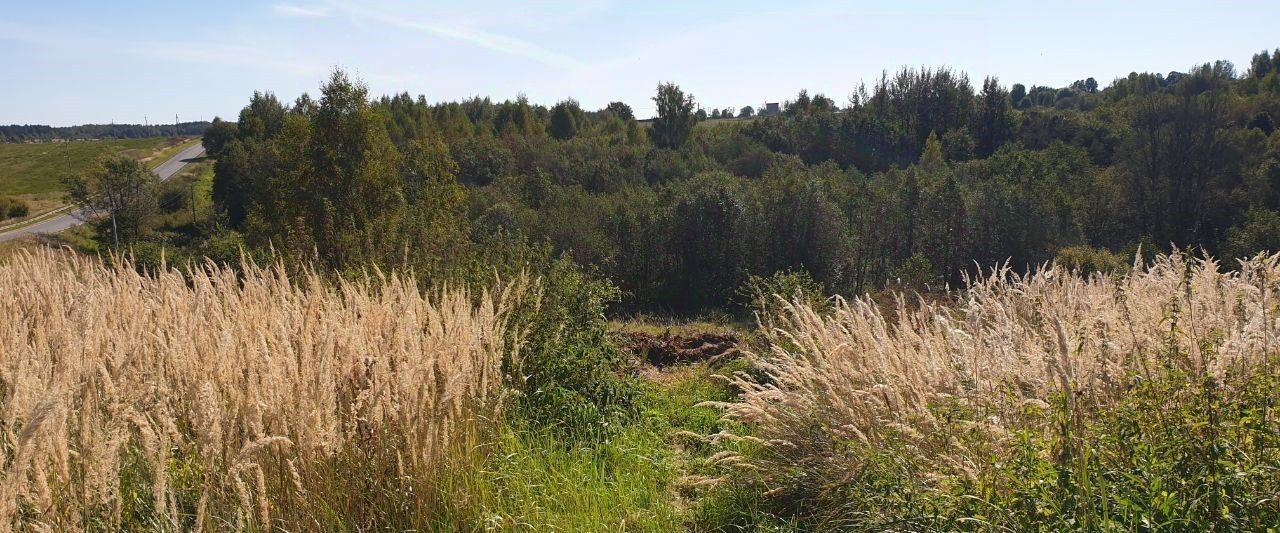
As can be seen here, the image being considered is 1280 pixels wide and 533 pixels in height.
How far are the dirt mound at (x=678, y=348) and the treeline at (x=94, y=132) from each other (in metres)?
110

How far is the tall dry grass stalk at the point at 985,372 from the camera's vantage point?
8.85 feet

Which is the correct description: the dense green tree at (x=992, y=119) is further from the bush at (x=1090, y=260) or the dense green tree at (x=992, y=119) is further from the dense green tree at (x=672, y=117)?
the bush at (x=1090, y=260)

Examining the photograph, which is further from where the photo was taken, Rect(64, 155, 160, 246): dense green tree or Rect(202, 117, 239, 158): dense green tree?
Rect(202, 117, 239, 158): dense green tree

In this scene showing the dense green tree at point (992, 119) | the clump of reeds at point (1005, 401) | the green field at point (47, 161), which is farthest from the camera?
the green field at point (47, 161)

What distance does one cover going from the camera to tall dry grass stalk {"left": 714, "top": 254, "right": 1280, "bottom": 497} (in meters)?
2.70

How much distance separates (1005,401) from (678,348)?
6.40 m

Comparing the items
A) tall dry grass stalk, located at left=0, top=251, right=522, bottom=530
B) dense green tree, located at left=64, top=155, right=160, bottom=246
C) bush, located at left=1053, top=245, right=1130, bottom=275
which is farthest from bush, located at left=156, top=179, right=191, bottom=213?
tall dry grass stalk, located at left=0, top=251, right=522, bottom=530

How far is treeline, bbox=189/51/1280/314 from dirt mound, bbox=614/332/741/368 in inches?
349

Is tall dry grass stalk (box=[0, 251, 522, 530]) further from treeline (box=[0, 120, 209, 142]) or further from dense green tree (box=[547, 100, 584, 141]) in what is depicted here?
treeline (box=[0, 120, 209, 142])

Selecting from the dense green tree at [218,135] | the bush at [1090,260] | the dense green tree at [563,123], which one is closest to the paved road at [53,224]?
the dense green tree at [218,135]

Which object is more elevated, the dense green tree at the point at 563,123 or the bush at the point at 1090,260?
the dense green tree at the point at 563,123

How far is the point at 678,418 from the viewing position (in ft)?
19.2

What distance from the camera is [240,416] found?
281cm

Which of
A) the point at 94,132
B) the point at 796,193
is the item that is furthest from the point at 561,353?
the point at 94,132
